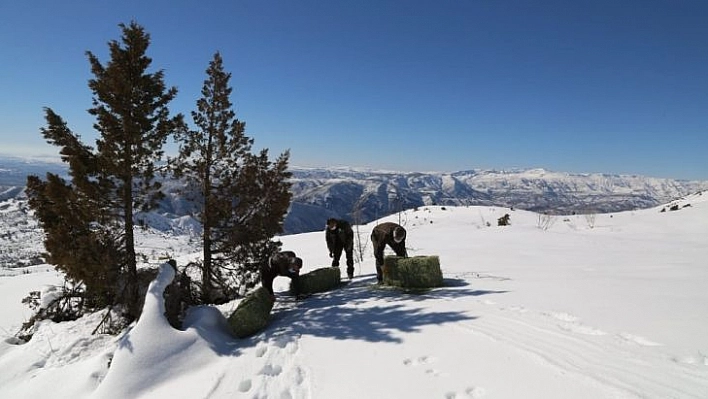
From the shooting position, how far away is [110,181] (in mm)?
7719

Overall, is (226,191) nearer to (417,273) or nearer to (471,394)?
(417,273)

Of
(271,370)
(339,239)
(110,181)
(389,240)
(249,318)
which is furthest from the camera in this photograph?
(339,239)

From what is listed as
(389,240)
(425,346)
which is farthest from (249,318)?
(389,240)

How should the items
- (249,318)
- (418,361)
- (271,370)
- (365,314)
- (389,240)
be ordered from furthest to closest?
1. (389,240)
2. (365,314)
3. (249,318)
4. (271,370)
5. (418,361)

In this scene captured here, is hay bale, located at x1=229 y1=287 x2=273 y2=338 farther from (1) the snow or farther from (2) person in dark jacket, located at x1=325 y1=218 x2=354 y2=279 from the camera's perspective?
(2) person in dark jacket, located at x1=325 y1=218 x2=354 y2=279

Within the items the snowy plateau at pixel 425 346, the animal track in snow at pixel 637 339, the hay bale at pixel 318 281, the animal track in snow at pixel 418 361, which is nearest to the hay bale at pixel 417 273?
the snowy plateau at pixel 425 346

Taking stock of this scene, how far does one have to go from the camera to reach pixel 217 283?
31.6ft

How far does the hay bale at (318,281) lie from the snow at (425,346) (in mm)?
559

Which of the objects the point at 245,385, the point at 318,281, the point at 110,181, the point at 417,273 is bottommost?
the point at 245,385

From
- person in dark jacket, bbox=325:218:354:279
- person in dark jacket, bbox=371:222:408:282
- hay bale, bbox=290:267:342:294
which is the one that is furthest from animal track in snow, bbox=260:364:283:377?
person in dark jacket, bbox=325:218:354:279

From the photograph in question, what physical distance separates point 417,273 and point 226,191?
5.19 m

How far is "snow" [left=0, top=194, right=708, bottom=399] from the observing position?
12.2ft

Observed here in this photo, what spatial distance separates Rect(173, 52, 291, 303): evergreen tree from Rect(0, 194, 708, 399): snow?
1365 millimetres

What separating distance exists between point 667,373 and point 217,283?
30.0 ft
